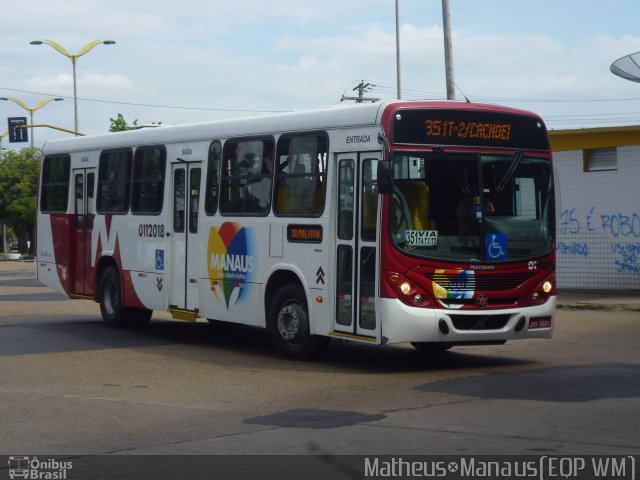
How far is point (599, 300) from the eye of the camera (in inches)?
938

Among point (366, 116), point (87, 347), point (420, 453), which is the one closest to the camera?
point (420, 453)

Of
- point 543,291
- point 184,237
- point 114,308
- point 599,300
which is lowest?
point 599,300

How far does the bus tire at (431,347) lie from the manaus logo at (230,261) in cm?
234

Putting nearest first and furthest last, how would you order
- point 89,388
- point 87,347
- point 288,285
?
point 89,388
point 288,285
point 87,347

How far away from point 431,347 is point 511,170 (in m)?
2.79

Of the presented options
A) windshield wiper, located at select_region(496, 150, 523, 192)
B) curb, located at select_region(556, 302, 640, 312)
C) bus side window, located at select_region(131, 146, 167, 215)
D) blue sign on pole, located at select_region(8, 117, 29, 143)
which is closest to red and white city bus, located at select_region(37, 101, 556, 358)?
windshield wiper, located at select_region(496, 150, 523, 192)

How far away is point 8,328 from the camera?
18.9 m

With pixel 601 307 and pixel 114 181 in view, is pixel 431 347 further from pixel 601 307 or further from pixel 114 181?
pixel 601 307

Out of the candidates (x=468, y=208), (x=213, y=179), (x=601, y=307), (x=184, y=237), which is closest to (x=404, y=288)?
(x=468, y=208)

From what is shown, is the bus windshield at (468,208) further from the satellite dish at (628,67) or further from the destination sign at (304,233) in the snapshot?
the satellite dish at (628,67)

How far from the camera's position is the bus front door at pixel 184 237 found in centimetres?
1622

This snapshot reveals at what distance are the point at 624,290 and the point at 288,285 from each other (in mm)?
13522

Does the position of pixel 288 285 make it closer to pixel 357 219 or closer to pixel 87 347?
pixel 357 219

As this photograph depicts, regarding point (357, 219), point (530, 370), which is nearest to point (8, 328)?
point (357, 219)
